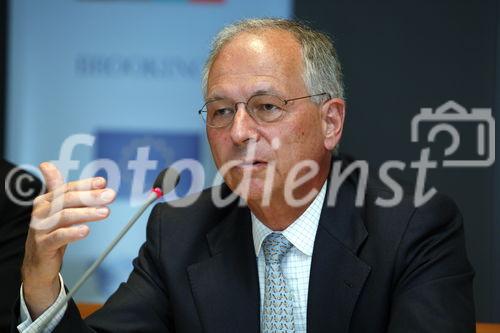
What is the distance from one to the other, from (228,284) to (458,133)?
67.9 inches

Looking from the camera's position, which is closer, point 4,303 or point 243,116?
point 243,116

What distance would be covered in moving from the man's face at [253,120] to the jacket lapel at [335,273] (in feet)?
0.68

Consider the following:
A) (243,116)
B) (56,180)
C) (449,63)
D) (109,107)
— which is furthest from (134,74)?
(56,180)

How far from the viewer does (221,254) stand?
2.27m

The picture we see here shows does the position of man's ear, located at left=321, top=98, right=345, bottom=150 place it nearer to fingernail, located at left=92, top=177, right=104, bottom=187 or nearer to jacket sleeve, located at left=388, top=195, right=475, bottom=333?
jacket sleeve, located at left=388, top=195, right=475, bottom=333

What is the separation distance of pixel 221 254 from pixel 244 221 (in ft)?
0.46

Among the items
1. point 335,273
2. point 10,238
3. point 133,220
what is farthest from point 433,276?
point 10,238

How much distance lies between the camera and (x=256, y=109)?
6.89 feet

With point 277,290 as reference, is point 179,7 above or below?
above

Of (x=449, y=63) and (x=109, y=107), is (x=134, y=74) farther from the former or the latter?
(x=449, y=63)

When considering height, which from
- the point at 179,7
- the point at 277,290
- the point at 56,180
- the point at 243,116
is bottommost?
the point at 277,290

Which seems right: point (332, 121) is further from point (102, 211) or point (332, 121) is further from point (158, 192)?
point (102, 211)

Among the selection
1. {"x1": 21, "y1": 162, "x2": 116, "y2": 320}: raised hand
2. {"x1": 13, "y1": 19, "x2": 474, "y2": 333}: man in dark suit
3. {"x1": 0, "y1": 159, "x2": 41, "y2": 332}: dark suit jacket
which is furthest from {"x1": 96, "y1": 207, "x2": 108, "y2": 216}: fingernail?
{"x1": 0, "y1": 159, "x2": 41, "y2": 332}: dark suit jacket

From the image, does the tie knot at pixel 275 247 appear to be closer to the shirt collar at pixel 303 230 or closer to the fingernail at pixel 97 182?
the shirt collar at pixel 303 230
